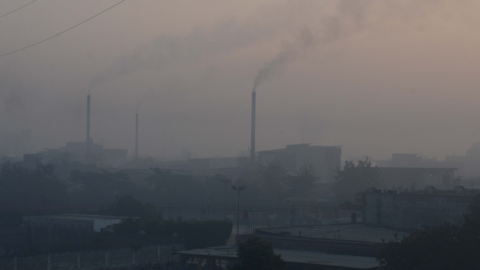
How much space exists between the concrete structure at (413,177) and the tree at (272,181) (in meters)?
17.3

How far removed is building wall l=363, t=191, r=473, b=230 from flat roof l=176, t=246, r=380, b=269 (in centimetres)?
882

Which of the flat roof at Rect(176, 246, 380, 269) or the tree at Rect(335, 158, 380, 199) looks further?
the tree at Rect(335, 158, 380, 199)

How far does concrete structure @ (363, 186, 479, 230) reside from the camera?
2992 cm

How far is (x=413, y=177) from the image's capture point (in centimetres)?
7469

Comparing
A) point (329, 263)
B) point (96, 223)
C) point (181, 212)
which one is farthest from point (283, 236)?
point (181, 212)

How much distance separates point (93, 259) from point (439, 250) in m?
15.7

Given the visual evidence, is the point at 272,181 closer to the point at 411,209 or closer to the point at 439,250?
the point at 411,209

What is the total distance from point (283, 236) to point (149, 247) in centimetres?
721

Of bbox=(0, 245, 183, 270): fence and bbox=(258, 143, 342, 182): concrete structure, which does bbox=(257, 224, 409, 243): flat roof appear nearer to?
bbox=(0, 245, 183, 270): fence

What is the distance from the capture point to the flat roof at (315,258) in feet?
65.4

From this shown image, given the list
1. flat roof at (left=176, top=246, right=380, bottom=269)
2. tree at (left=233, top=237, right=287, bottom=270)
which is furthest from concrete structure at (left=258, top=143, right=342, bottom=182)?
tree at (left=233, top=237, right=287, bottom=270)

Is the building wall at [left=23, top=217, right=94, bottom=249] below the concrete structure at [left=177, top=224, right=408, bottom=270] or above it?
below

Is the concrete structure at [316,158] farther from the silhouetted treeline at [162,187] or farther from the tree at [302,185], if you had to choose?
the tree at [302,185]

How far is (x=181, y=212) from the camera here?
51.1m
